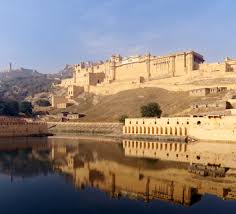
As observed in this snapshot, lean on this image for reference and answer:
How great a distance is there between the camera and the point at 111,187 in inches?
958

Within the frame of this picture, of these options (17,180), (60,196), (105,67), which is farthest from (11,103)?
(60,196)

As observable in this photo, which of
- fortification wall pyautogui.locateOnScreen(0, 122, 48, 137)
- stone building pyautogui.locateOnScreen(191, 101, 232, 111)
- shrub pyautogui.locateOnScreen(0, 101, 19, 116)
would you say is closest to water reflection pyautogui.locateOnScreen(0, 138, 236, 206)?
stone building pyautogui.locateOnScreen(191, 101, 232, 111)

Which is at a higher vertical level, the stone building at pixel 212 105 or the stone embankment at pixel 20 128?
the stone building at pixel 212 105

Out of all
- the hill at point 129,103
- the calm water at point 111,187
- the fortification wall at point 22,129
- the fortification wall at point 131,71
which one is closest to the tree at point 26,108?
the hill at point 129,103

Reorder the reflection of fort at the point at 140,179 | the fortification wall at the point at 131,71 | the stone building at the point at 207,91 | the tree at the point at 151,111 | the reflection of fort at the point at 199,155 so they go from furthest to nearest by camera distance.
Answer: the fortification wall at the point at 131,71
the stone building at the point at 207,91
the tree at the point at 151,111
the reflection of fort at the point at 199,155
the reflection of fort at the point at 140,179

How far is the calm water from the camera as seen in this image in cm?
1983

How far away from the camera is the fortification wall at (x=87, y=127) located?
67.3 meters

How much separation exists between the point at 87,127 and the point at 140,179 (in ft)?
153

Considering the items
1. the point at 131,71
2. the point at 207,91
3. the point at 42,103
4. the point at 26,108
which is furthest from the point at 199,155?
the point at 42,103

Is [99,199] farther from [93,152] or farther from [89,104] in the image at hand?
[89,104]

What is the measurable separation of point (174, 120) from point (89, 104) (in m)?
43.0

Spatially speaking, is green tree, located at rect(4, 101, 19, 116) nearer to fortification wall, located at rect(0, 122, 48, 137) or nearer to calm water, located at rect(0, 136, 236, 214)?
fortification wall, located at rect(0, 122, 48, 137)

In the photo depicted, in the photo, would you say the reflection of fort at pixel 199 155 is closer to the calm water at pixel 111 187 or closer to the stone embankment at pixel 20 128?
the calm water at pixel 111 187

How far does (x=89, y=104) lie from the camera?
95.2 meters
